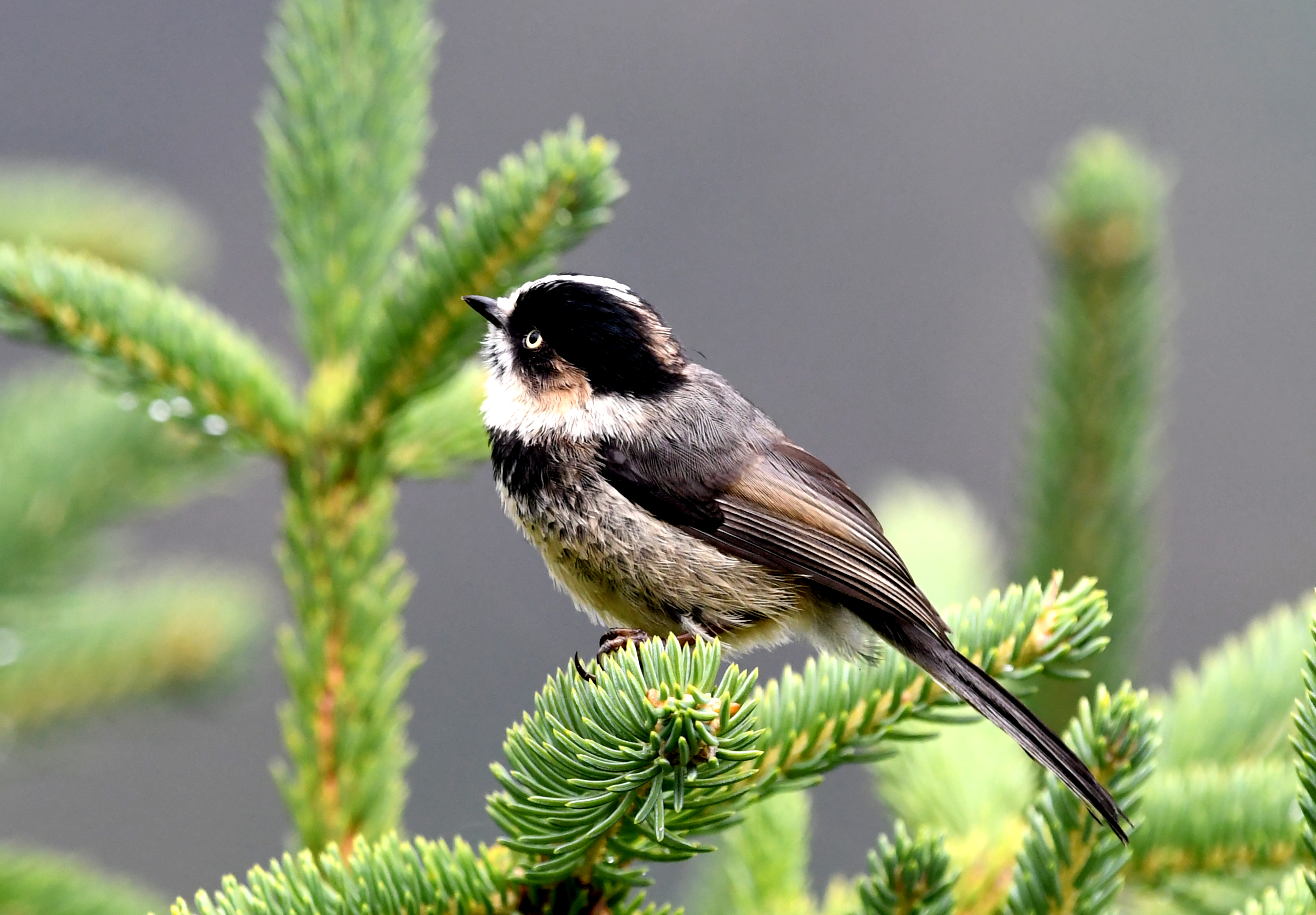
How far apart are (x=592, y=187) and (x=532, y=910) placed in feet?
3.01

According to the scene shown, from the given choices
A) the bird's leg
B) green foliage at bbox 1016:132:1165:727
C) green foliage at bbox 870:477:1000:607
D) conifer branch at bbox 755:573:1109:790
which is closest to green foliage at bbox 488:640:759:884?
conifer branch at bbox 755:573:1109:790

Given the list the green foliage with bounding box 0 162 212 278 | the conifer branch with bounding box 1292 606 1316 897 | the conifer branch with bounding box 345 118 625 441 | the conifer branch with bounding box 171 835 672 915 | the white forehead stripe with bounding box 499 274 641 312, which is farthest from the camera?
the green foliage with bounding box 0 162 212 278

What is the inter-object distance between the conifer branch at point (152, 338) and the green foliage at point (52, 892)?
682mm

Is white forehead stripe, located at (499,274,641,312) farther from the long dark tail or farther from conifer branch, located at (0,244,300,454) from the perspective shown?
the long dark tail

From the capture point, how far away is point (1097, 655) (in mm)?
2141

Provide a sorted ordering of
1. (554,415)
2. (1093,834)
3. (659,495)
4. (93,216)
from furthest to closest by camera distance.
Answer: (93,216)
(554,415)
(659,495)
(1093,834)

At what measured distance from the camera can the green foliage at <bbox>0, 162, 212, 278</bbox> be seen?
277cm

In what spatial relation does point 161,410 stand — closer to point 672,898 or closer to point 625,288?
point 625,288

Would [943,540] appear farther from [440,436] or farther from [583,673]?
[583,673]

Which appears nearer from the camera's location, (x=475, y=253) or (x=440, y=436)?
(x=475, y=253)

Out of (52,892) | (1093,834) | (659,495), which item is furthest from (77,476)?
(1093,834)

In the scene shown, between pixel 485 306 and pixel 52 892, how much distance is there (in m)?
1.05

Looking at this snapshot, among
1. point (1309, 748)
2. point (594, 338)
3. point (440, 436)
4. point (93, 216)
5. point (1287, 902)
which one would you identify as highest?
point (93, 216)

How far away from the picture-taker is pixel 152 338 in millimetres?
1728
